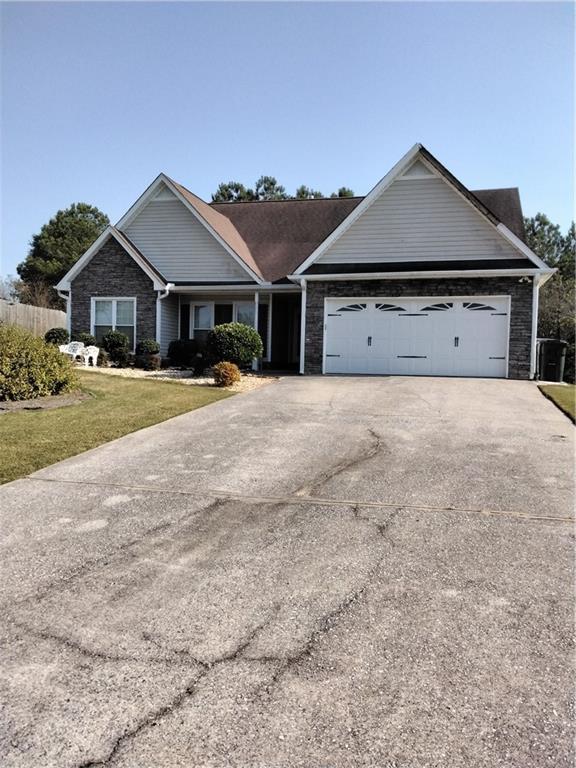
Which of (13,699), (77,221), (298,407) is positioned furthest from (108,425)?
(77,221)

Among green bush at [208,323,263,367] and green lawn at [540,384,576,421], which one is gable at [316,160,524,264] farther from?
green lawn at [540,384,576,421]

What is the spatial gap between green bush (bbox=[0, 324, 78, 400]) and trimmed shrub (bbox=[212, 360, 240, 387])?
11.9 ft

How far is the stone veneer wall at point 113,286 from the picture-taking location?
19.2 m

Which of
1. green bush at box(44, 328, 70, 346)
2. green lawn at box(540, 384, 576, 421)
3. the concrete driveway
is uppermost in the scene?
green bush at box(44, 328, 70, 346)

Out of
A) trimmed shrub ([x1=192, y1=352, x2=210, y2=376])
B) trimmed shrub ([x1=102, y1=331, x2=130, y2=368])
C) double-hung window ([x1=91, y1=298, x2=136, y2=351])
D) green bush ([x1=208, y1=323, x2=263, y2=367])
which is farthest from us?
double-hung window ([x1=91, y1=298, x2=136, y2=351])

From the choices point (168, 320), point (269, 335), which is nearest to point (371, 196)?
point (269, 335)

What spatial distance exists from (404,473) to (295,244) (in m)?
16.1

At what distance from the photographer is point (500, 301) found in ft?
52.0

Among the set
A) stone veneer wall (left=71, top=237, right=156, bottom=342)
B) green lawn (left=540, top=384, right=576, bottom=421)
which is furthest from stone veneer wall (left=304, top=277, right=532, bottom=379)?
stone veneer wall (left=71, top=237, right=156, bottom=342)

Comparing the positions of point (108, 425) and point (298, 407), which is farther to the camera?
point (298, 407)

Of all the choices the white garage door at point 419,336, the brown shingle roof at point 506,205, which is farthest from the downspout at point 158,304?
the brown shingle roof at point 506,205

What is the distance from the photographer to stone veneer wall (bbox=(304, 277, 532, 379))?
15.7 m

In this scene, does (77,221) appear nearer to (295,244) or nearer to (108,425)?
(295,244)

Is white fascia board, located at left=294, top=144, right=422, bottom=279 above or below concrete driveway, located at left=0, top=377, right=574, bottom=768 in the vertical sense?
above
